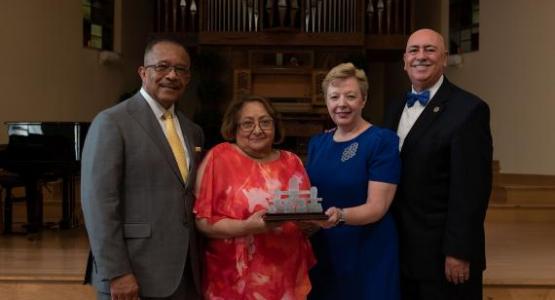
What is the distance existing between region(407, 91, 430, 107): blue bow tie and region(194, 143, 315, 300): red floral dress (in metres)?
0.63

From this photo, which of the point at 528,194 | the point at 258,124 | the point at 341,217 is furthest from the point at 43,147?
the point at 528,194

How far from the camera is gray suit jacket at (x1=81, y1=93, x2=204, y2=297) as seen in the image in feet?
7.08

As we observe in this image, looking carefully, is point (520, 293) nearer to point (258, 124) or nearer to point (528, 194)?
point (258, 124)

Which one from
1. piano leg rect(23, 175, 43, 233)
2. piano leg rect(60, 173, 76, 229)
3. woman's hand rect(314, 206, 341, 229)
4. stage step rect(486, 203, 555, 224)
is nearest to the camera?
woman's hand rect(314, 206, 341, 229)

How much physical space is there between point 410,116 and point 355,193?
0.49 metres

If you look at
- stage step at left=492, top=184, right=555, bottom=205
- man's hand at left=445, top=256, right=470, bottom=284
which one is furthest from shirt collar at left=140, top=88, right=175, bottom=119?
stage step at left=492, top=184, right=555, bottom=205

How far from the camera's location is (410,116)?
271 cm

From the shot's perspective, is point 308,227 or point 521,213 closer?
point 308,227

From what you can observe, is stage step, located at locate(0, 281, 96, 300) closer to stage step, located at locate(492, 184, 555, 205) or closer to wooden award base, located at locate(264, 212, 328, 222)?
wooden award base, located at locate(264, 212, 328, 222)

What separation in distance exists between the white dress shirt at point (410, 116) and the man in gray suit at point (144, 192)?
96cm

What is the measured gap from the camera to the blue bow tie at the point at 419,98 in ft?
8.68

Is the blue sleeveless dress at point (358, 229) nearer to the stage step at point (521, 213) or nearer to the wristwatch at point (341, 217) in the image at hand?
the wristwatch at point (341, 217)

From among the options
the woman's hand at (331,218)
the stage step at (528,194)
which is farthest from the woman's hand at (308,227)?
the stage step at (528,194)

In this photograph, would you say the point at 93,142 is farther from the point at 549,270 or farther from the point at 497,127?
the point at 497,127
